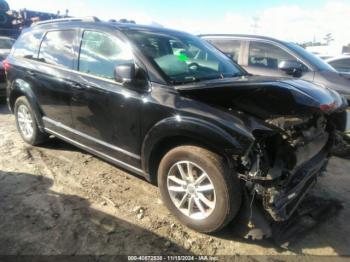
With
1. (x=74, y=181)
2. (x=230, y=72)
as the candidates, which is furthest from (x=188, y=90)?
(x=74, y=181)

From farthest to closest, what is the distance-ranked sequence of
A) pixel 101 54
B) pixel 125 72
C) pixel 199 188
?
pixel 101 54 → pixel 125 72 → pixel 199 188

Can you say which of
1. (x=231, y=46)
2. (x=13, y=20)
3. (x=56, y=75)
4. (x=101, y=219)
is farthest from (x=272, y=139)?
(x=13, y=20)

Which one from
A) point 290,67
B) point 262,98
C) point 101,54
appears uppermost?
point 101,54

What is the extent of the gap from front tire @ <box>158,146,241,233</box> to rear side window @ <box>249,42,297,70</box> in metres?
3.75

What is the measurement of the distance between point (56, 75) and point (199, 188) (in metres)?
2.44

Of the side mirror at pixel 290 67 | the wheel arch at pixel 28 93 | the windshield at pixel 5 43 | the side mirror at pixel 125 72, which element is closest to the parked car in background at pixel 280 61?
the side mirror at pixel 290 67

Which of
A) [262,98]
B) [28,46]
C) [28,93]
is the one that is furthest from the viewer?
[28,46]

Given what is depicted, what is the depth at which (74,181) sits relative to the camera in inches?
160

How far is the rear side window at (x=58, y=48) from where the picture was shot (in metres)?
4.17

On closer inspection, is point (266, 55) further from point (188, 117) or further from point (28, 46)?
Result: point (28, 46)

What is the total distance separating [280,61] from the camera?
239 inches

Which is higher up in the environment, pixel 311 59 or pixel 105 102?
pixel 311 59

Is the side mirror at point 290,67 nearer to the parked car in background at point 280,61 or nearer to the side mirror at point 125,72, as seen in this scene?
the parked car in background at point 280,61

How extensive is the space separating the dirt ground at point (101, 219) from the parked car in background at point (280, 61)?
1.94 metres
